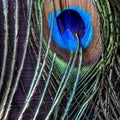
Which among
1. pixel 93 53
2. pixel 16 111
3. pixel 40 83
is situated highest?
pixel 93 53

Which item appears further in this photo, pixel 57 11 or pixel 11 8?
pixel 11 8

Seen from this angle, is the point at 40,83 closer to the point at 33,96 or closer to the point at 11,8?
the point at 33,96

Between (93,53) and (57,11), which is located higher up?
(57,11)

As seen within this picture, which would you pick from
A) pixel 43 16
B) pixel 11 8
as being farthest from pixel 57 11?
pixel 11 8

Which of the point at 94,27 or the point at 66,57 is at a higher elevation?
the point at 94,27
